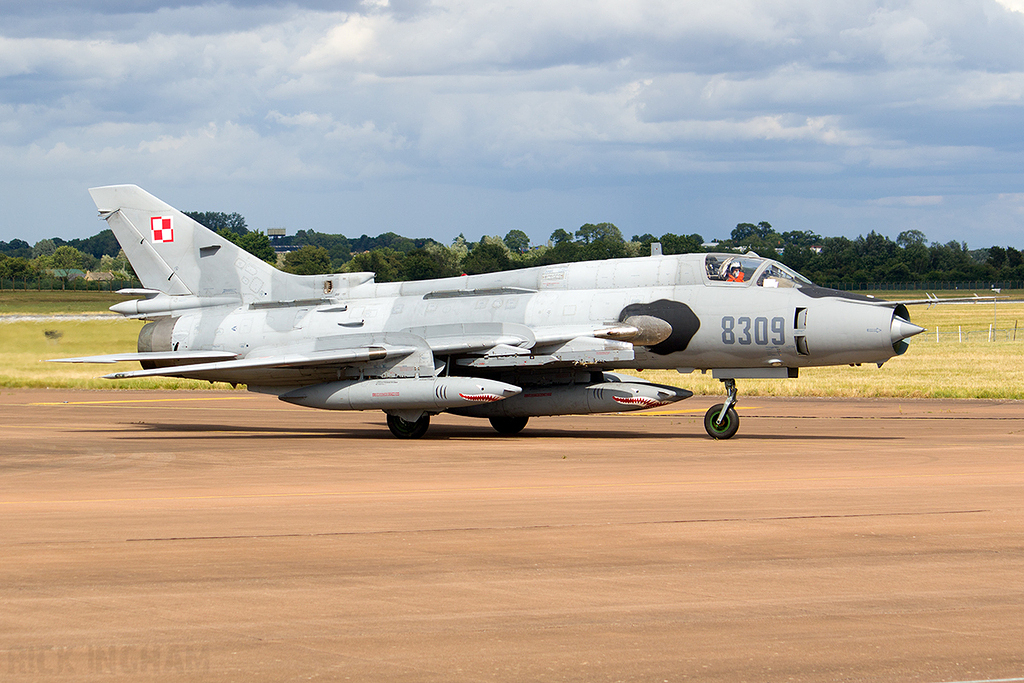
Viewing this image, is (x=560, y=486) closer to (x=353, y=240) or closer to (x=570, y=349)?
(x=570, y=349)

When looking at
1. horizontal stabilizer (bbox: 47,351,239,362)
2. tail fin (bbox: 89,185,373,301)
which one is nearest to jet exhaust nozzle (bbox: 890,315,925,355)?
tail fin (bbox: 89,185,373,301)

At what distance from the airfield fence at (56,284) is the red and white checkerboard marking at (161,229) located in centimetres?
2640

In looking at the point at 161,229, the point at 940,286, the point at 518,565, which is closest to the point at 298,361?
the point at 161,229

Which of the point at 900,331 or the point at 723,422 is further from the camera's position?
the point at 723,422

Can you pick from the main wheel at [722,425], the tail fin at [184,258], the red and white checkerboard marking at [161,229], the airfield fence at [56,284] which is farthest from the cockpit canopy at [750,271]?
the airfield fence at [56,284]

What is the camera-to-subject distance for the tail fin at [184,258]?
22.5 metres

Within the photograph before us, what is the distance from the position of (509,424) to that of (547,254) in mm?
15169

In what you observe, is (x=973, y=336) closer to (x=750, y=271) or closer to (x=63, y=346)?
(x=750, y=271)

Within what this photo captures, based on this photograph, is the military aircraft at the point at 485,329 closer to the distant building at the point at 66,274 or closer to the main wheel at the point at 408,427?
the main wheel at the point at 408,427

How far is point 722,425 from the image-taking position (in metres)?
18.9

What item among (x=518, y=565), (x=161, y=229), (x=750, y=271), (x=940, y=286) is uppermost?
(x=161, y=229)

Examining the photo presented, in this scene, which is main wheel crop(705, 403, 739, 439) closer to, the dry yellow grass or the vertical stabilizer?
Result: the vertical stabilizer

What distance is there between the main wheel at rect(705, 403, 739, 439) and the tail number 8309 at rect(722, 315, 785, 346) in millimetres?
1208

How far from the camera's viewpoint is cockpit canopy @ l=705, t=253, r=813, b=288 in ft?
61.5
